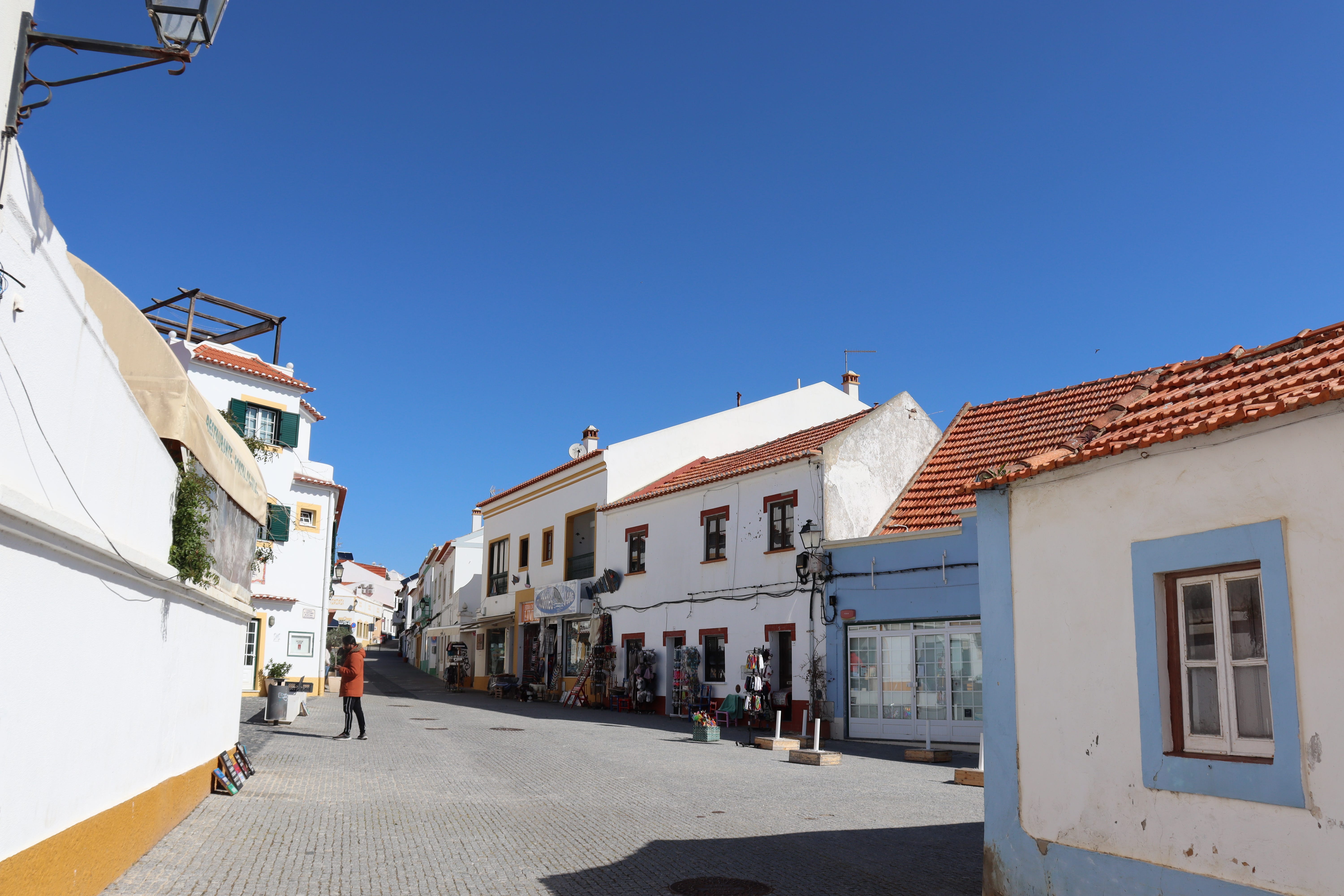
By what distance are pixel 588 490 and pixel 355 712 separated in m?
14.0

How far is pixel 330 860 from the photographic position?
787cm

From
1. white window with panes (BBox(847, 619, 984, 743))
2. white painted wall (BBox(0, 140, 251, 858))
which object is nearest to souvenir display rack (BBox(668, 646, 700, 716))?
white window with panes (BBox(847, 619, 984, 743))

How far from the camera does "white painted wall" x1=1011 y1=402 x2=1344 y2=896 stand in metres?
4.95

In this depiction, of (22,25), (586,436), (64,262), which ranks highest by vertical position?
(586,436)

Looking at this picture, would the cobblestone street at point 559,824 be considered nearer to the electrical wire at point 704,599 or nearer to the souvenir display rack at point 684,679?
the electrical wire at point 704,599

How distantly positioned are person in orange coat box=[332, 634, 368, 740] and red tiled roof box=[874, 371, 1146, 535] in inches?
422

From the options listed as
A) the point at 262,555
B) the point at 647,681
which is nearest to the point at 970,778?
the point at 262,555

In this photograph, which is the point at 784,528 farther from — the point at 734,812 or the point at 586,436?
the point at 586,436

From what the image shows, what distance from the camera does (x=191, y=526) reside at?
862 centimetres

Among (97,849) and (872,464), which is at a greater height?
(872,464)

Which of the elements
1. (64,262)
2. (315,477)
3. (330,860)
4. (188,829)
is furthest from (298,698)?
(64,262)

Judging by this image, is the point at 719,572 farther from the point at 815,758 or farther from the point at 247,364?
the point at 247,364

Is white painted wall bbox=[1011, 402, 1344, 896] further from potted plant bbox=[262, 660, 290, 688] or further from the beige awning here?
potted plant bbox=[262, 660, 290, 688]

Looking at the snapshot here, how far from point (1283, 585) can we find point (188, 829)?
8.63m
